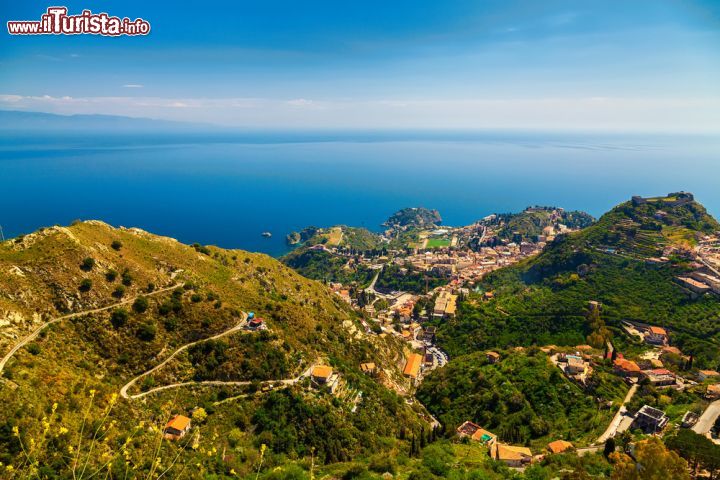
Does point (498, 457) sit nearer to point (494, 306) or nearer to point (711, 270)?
point (494, 306)

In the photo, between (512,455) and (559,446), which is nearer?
(512,455)

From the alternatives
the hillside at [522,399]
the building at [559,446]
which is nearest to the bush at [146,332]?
the hillside at [522,399]

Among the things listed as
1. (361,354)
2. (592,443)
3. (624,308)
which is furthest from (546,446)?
(624,308)

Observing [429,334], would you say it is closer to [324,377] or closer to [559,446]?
[324,377]

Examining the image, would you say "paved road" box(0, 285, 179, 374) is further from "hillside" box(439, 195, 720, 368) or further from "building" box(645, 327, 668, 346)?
"building" box(645, 327, 668, 346)

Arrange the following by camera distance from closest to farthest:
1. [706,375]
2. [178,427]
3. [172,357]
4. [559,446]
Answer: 1. [178,427]
2. [559,446]
3. [172,357]
4. [706,375]

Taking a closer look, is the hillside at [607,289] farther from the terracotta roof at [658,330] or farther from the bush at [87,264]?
the bush at [87,264]

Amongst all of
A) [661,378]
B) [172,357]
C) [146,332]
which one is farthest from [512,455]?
[146,332]
